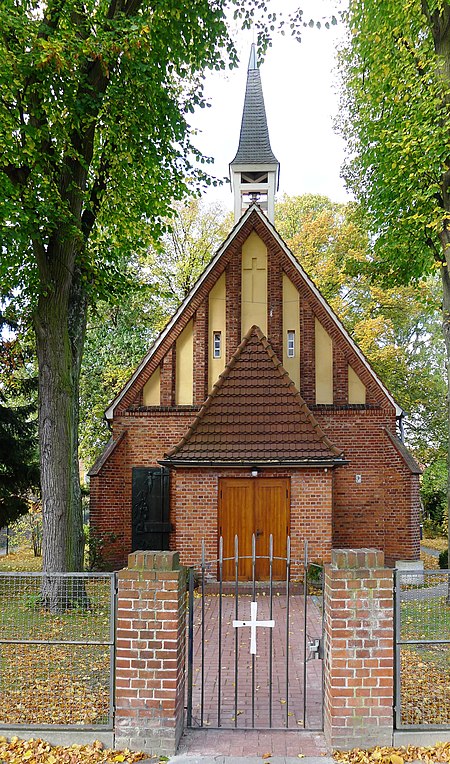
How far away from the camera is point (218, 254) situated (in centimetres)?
1527

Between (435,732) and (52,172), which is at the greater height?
(52,172)

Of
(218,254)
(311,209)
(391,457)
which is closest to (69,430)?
(218,254)

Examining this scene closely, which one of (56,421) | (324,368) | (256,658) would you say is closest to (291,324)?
(324,368)

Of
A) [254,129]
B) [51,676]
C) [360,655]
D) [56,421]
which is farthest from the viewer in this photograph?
[254,129]

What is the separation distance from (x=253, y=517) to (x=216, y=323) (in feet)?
16.8

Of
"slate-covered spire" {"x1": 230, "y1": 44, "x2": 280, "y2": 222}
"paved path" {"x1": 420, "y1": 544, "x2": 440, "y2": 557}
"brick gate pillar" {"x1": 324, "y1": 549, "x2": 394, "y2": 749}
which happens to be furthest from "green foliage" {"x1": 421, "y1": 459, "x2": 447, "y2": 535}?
"brick gate pillar" {"x1": 324, "y1": 549, "x2": 394, "y2": 749}

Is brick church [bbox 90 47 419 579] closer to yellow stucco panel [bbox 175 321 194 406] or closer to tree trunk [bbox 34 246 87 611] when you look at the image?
yellow stucco panel [bbox 175 321 194 406]

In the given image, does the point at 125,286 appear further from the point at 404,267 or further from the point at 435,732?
the point at 435,732

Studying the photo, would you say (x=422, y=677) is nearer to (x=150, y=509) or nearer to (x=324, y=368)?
(x=150, y=509)

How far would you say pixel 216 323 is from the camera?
15.4 meters

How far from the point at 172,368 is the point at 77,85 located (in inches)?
285

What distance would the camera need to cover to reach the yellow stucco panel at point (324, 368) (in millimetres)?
15211

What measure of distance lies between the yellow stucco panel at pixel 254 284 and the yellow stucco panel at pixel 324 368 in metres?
1.50

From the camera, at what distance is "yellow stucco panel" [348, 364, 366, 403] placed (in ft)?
49.8
